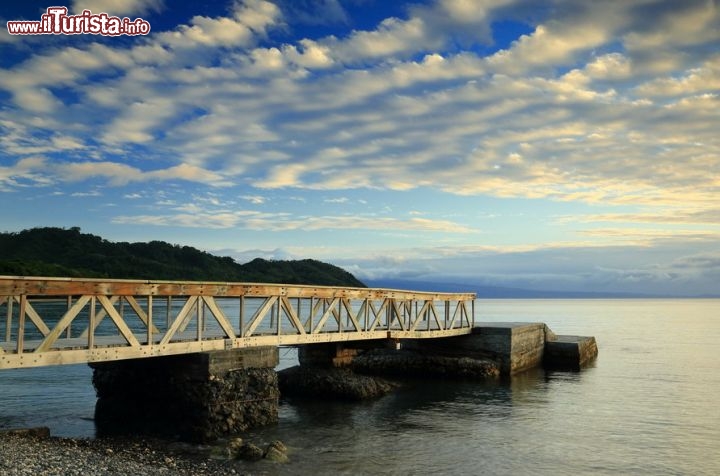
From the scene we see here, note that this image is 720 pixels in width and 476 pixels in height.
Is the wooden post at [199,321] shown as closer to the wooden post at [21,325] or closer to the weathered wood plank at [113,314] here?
the weathered wood plank at [113,314]

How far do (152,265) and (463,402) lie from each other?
13905cm

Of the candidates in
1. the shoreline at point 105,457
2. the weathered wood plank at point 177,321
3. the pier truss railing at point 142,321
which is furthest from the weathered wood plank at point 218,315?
the shoreline at point 105,457

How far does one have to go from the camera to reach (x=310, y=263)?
198 m

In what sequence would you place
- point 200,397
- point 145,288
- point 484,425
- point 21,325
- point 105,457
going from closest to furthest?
1. point 21,325
2. point 105,457
3. point 145,288
4. point 200,397
5. point 484,425

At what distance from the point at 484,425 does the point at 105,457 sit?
41.1ft

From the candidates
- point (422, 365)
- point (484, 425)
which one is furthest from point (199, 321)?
point (422, 365)

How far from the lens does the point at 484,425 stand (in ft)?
69.3

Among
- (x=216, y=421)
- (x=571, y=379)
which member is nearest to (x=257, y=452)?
(x=216, y=421)

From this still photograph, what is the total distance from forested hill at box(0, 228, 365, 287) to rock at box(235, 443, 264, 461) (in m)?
101

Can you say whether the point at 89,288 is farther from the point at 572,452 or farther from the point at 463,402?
the point at 463,402

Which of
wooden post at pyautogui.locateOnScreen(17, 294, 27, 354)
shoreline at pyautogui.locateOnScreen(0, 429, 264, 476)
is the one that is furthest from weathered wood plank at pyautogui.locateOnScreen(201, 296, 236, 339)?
wooden post at pyautogui.locateOnScreen(17, 294, 27, 354)

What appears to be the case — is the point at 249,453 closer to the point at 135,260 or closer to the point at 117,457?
the point at 117,457

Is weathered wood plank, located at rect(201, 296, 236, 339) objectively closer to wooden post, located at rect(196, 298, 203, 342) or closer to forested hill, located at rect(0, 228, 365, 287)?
wooden post, located at rect(196, 298, 203, 342)

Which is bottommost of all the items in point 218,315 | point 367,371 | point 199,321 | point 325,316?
point 367,371
